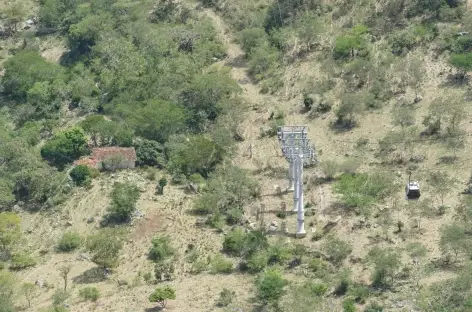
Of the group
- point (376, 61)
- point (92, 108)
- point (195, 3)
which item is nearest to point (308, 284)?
point (376, 61)

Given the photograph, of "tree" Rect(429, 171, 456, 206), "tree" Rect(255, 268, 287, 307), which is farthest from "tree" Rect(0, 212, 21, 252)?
"tree" Rect(429, 171, 456, 206)

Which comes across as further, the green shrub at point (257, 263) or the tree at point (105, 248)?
the tree at point (105, 248)

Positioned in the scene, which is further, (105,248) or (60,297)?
(105,248)

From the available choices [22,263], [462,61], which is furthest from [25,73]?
[462,61]

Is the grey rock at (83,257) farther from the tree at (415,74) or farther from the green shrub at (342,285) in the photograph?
the tree at (415,74)

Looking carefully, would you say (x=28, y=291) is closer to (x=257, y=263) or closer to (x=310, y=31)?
(x=257, y=263)

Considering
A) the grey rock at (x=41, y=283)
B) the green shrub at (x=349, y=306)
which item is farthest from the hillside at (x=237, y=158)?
the green shrub at (x=349, y=306)

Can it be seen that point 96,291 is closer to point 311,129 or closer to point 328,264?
point 328,264
